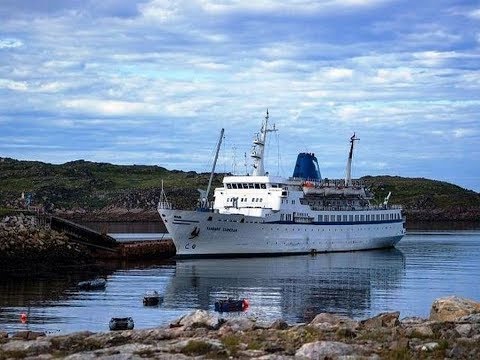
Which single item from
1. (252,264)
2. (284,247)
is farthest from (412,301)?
(284,247)

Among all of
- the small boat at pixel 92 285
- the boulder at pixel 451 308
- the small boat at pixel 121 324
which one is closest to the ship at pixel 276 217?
the small boat at pixel 92 285

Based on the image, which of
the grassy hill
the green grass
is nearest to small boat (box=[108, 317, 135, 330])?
the grassy hill

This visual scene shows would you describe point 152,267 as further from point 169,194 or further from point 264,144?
point 169,194

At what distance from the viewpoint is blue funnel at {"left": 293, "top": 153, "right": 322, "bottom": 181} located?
3450 inches

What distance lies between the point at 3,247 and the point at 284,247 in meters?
28.5

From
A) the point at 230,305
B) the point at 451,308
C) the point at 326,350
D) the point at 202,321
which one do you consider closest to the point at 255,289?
the point at 230,305

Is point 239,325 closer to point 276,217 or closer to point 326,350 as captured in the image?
point 326,350

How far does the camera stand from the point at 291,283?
52625 millimetres

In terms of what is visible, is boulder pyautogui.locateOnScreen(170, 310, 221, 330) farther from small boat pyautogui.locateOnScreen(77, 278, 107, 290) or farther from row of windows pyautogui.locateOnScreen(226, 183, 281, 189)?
row of windows pyautogui.locateOnScreen(226, 183, 281, 189)

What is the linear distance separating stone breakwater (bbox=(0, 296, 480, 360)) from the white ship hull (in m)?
48.9

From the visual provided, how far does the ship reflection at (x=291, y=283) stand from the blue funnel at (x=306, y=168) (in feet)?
39.8

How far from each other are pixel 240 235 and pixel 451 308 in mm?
47019

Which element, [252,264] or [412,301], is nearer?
[412,301]

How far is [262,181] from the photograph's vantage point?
75875 millimetres
